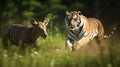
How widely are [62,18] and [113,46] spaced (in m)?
11.2

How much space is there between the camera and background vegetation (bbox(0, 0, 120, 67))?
7.42 meters

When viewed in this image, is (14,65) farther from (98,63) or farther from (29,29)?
(29,29)

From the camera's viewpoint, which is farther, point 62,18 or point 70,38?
point 62,18

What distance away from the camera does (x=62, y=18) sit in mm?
18500

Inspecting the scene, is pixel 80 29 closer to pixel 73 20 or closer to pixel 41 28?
pixel 73 20

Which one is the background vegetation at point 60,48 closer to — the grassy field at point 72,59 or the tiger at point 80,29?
the grassy field at point 72,59

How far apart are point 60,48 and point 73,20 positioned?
0.70 metres

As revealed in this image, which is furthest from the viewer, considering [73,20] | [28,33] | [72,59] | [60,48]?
[28,33]

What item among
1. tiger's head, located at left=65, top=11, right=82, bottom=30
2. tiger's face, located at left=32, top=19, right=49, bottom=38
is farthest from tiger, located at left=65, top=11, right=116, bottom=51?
Answer: tiger's face, located at left=32, top=19, right=49, bottom=38

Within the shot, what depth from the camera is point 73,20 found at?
10.4m

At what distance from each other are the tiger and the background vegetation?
169mm

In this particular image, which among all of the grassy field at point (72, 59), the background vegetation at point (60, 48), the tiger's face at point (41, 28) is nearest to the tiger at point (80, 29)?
the background vegetation at point (60, 48)

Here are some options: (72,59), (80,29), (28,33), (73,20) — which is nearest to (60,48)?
(73,20)

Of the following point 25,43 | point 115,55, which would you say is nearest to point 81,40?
point 25,43
